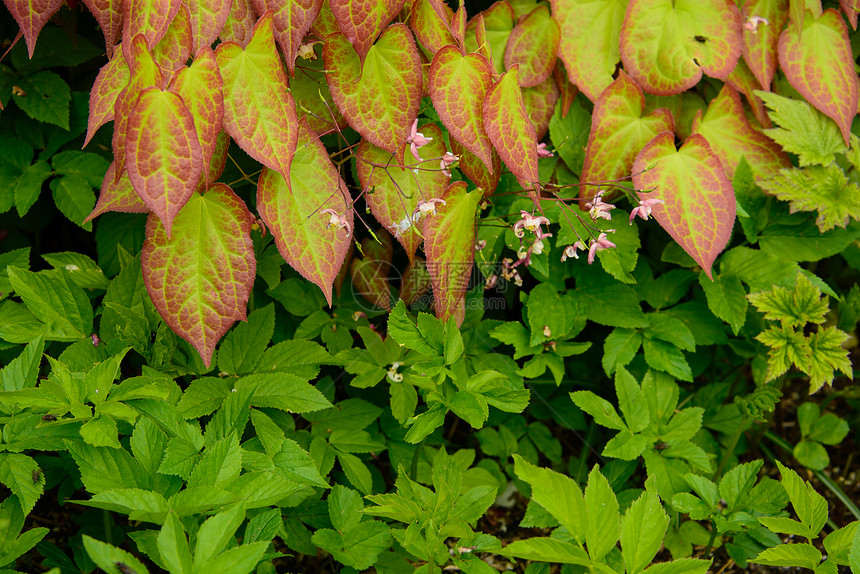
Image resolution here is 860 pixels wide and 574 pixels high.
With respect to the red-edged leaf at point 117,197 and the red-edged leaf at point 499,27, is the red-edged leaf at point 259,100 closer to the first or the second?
the red-edged leaf at point 117,197

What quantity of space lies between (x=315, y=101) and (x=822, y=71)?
1.14 metres

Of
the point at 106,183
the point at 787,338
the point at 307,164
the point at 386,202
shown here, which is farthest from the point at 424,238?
the point at 787,338

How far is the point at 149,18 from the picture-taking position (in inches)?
39.8

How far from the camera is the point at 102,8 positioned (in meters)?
1.06

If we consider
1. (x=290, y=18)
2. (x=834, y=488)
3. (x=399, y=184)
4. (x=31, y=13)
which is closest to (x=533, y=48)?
(x=399, y=184)

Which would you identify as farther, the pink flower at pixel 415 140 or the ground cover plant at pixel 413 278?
the pink flower at pixel 415 140

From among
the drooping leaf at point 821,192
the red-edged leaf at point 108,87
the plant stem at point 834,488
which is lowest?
the plant stem at point 834,488

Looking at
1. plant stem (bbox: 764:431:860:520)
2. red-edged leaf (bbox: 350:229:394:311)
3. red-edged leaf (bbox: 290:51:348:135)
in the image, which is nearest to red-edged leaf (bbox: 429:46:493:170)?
red-edged leaf (bbox: 290:51:348:135)

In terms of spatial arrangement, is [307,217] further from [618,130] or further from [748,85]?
[748,85]

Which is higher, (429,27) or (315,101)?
(429,27)

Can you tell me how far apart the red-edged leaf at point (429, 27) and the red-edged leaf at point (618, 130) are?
1.30ft

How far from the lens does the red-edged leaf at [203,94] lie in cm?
99

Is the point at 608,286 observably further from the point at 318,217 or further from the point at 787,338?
the point at 318,217

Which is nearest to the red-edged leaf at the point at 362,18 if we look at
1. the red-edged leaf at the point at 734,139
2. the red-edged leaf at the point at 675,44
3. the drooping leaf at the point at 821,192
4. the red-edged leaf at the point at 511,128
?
the red-edged leaf at the point at 511,128
